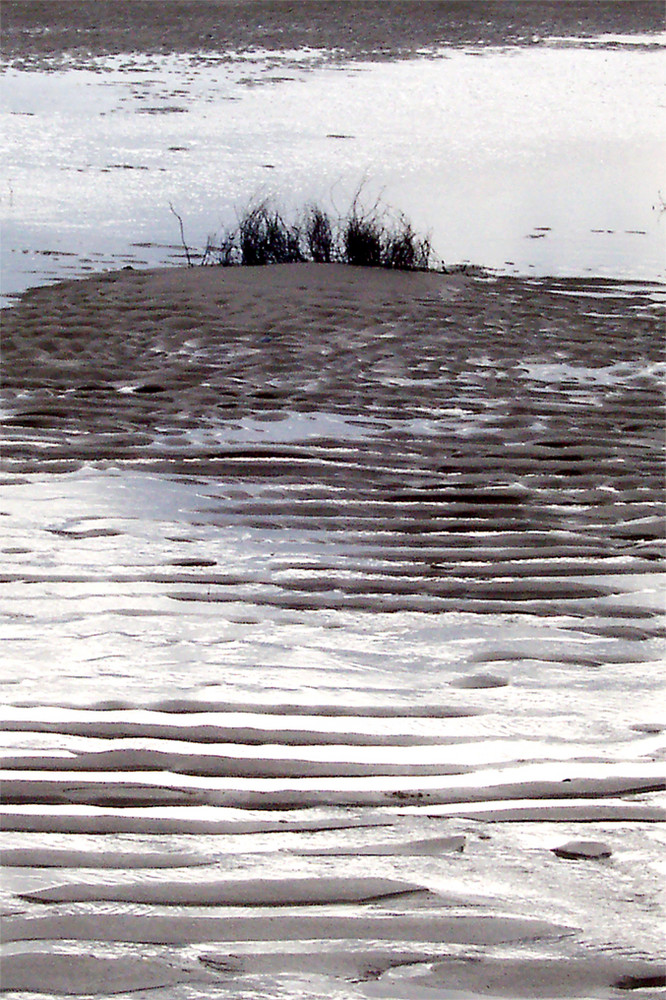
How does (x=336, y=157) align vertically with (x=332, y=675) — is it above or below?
above

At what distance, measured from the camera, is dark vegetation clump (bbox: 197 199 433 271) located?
909 cm

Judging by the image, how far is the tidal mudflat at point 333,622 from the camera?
2.40 metres

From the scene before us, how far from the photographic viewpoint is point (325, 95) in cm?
1938

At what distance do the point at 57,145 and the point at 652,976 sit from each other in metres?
13.6

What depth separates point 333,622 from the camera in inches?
149

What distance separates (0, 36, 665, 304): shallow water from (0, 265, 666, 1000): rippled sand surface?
323cm

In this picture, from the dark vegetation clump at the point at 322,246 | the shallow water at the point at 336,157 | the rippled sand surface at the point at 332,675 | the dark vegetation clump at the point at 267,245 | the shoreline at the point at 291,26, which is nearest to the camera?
the rippled sand surface at the point at 332,675

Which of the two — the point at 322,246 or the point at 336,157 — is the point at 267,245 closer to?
the point at 322,246

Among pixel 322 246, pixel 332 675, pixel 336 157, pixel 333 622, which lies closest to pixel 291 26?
pixel 336 157

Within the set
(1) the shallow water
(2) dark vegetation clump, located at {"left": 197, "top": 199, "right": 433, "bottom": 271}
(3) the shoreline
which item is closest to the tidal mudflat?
(1) the shallow water

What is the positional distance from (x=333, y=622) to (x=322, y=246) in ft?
19.4

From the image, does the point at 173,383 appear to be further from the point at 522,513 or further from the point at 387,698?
the point at 387,698

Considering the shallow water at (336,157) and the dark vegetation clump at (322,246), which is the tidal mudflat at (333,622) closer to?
the shallow water at (336,157)

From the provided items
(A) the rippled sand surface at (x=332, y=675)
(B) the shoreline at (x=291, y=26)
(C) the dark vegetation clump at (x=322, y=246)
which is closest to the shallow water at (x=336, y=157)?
(C) the dark vegetation clump at (x=322, y=246)
